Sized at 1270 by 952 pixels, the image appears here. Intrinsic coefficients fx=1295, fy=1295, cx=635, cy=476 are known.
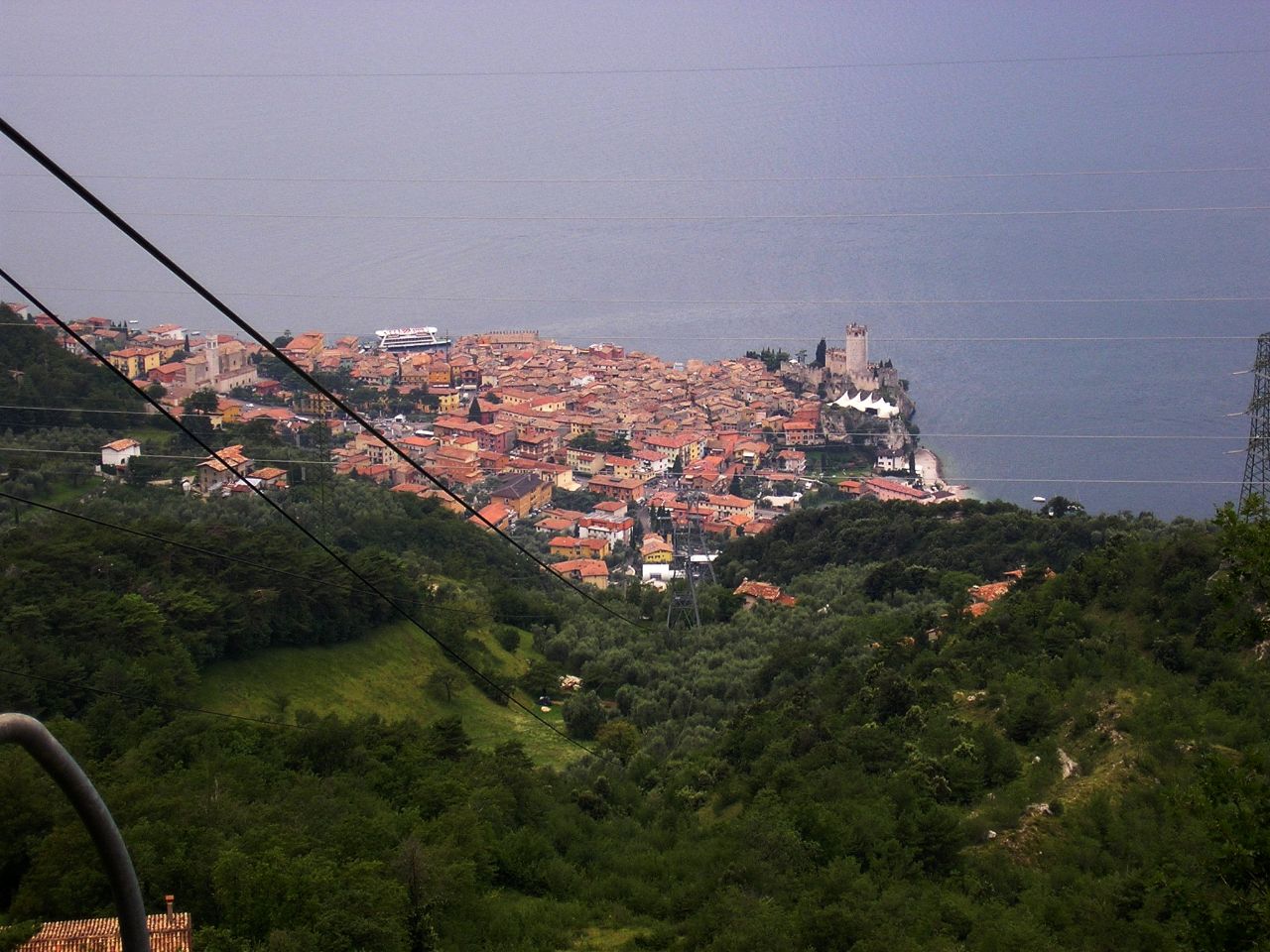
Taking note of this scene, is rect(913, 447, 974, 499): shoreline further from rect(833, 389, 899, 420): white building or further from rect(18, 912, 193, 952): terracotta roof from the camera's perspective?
rect(18, 912, 193, 952): terracotta roof

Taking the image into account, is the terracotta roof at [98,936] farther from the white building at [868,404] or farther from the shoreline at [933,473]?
the white building at [868,404]

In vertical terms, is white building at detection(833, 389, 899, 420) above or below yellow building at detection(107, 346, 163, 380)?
below

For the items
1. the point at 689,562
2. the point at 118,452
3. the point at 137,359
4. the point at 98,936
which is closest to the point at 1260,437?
the point at 689,562

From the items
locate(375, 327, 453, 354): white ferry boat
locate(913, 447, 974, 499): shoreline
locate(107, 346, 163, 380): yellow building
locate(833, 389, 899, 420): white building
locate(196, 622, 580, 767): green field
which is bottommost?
locate(196, 622, 580, 767): green field

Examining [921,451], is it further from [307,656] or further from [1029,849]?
[1029,849]

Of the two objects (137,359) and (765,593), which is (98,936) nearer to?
(765,593)

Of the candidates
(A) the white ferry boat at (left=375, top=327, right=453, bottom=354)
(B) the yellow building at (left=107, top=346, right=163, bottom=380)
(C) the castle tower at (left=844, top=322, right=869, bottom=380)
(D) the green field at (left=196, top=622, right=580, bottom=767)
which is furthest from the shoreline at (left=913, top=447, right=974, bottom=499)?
(B) the yellow building at (left=107, top=346, right=163, bottom=380)
